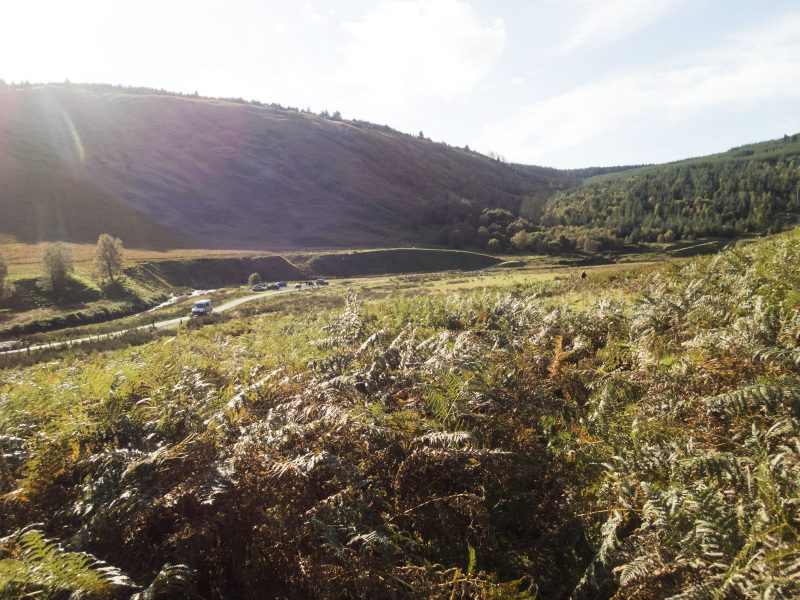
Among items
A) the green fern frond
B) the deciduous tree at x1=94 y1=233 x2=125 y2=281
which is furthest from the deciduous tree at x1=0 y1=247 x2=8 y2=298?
the green fern frond

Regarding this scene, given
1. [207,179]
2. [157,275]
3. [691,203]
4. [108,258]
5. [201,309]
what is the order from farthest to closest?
[207,179]
[691,203]
[157,275]
[108,258]
[201,309]

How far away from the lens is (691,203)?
129875 millimetres

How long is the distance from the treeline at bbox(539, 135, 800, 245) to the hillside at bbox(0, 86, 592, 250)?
25938mm

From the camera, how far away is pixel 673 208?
128 meters

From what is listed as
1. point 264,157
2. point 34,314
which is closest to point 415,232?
point 264,157

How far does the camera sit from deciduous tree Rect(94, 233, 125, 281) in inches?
2083

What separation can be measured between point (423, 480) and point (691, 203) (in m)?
162

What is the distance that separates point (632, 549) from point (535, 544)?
913 millimetres

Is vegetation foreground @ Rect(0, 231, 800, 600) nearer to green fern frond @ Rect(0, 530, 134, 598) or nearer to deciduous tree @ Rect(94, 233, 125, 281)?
green fern frond @ Rect(0, 530, 134, 598)

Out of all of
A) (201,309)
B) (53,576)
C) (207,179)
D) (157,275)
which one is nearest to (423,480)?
(53,576)

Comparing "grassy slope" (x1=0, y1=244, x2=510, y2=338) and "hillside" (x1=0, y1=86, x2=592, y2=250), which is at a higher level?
"hillside" (x1=0, y1=86, x2=592, y2=250)

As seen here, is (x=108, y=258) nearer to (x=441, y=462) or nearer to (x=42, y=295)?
(x=42, y=295)

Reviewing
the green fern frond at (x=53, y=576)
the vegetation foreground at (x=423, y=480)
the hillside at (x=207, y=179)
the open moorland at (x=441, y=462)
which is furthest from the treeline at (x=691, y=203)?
the green fern frond at (x=53, y=576)

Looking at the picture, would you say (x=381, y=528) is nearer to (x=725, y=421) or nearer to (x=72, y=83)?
(x=725, y=421)
